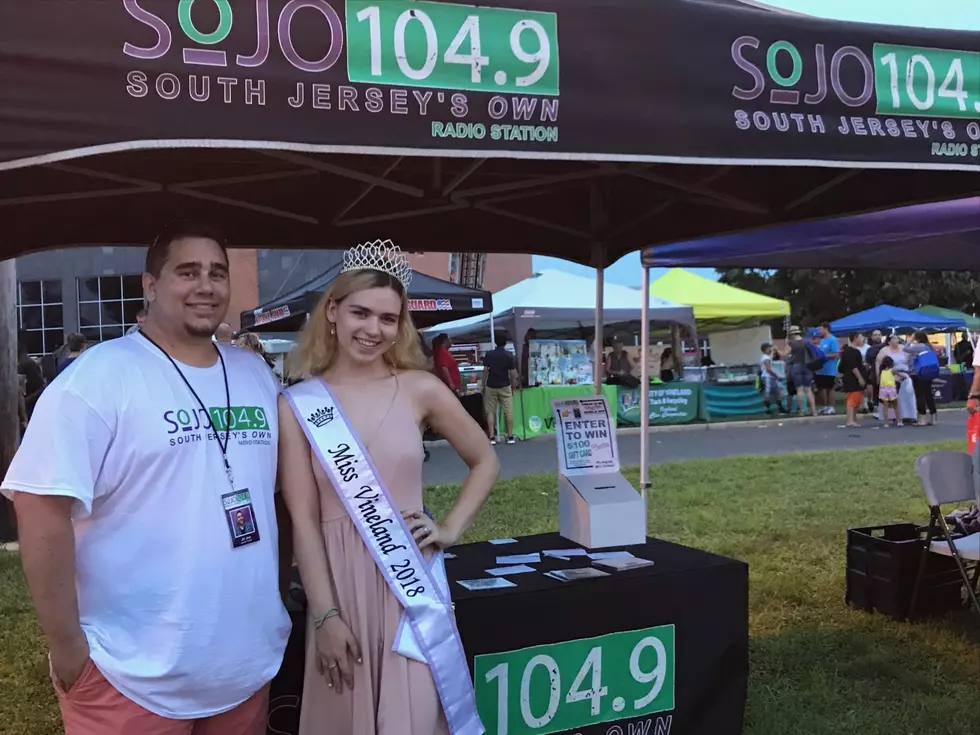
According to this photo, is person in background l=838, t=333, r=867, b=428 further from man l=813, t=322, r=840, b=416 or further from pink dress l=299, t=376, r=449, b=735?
pink dress l=299, t=376, r=449, b=735

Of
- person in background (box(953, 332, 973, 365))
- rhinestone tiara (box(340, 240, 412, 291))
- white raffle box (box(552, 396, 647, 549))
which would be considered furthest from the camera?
person in background (box(953, 332, 973, 365))

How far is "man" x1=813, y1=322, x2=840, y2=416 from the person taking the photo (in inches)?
571

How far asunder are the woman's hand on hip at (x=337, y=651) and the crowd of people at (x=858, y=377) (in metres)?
11.8

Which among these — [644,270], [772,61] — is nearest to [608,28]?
[772,61]

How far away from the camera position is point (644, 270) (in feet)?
16.0

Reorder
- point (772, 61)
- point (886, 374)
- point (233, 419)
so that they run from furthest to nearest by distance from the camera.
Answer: point (886, 374) < point (772, 61) < point (233, 419)

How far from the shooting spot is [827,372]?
14898 millimetres

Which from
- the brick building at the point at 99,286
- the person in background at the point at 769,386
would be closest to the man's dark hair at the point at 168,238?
the person in background at the point at 769,386

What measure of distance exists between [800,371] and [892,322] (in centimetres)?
692

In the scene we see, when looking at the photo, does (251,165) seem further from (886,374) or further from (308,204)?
(886,374)

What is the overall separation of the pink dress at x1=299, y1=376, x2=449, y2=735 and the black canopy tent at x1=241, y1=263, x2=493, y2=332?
6002 mm

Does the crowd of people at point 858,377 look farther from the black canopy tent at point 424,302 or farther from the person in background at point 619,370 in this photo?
the black canopy tent at point 424,302

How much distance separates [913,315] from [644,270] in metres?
18.6

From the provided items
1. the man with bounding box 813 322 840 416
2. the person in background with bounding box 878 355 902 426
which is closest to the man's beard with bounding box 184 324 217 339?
the person in background with bounding box 878 355 902 426
